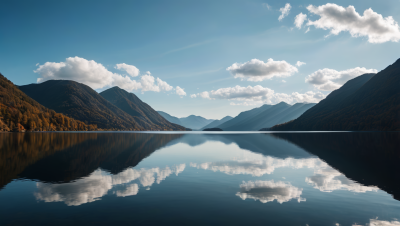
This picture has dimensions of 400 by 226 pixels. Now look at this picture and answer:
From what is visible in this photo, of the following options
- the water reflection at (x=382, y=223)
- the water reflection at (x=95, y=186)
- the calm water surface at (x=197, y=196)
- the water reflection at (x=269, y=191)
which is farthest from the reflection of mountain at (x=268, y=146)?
the water reflection at (x=382, y=223)

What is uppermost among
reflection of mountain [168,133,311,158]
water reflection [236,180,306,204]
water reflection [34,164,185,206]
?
water reflection [34,164,185,206]

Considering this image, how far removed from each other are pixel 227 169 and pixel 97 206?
17691 millimetres

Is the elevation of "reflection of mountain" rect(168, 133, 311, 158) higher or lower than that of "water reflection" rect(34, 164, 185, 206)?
lower

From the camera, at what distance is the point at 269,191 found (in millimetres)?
17828

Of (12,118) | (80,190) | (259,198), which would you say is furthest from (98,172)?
(12,118)

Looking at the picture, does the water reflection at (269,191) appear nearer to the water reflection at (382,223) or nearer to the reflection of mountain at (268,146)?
the water reflection at (382,223)

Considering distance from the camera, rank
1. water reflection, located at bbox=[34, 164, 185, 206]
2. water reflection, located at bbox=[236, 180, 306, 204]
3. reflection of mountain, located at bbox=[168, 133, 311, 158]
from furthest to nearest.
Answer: reflection of mountain, located at bbox=[168, 133, 311, 158] < water reflection, located at bbox=[236, 180, 306, 204] < water reflection, located at bbox=[34, 164, 185, 206]

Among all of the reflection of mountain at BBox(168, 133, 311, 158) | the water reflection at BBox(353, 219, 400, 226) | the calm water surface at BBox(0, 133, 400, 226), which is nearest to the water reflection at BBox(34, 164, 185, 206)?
the calm water surface at BBox(0, 133, 400, 226)

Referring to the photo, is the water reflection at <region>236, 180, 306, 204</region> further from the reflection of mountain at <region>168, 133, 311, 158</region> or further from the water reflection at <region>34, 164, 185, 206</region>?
the reflection of mountain at <region>168, 133, 311, 158</region>

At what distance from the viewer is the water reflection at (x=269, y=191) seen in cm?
1600

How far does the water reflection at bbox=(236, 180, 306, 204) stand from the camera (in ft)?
52.5

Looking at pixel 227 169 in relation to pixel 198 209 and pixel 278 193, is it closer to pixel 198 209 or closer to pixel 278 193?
pixel 278 193

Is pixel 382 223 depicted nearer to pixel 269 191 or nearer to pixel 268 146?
pixel 269 191

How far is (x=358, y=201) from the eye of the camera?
15.2 meters
